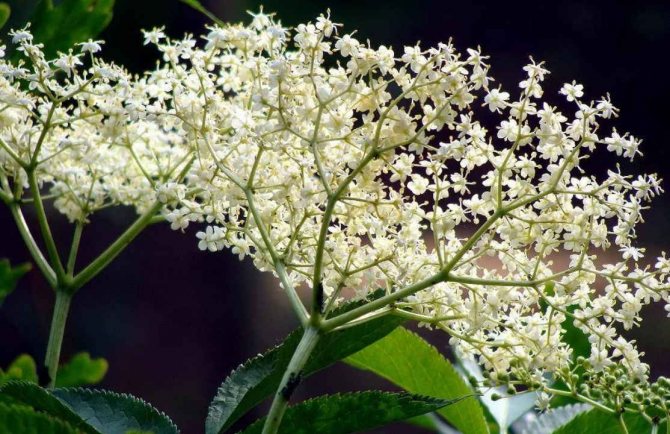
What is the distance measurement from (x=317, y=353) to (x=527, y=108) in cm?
28

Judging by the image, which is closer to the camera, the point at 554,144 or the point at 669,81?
the point at 554,144

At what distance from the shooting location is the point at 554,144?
2.64 ft

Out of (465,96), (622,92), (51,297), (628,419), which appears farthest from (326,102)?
(622,92)

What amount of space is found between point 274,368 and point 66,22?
55cm

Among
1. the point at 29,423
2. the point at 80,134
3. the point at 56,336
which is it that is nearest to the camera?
the point at 29,423

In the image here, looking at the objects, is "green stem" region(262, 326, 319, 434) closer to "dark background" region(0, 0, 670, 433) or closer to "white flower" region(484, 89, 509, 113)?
"white flower" region(484, 89, 509, 113)

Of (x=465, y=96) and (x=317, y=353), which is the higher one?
(x=465, y=96)

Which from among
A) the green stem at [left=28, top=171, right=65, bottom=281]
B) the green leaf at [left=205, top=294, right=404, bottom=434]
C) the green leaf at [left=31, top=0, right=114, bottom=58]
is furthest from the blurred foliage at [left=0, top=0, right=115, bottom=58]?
the green leaf at [left=205, top=294, right=404, bottom=434]

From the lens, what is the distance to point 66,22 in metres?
1.14

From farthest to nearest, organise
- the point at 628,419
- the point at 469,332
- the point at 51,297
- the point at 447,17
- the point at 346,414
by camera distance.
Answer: the point at 447,17, the point at 51,297, the point at 628,419, the point at 469,332, the point at 346,414

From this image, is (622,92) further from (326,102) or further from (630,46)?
(326,102)

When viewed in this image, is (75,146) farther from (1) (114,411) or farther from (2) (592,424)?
(2) (592,424)

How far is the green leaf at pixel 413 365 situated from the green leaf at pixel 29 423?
0.44 metres

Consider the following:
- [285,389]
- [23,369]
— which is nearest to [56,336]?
[23,369]
